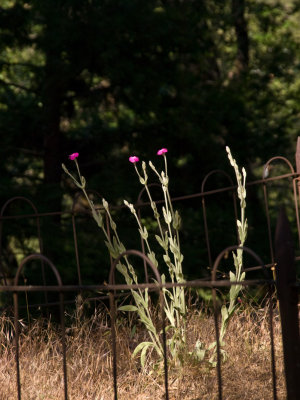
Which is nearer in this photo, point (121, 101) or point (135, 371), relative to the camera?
point (135, 371)

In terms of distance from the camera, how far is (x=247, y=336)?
388cm

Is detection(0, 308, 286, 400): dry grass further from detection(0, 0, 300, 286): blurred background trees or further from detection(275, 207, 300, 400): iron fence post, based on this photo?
detection(0, 0, 300, 286): blurred background trees

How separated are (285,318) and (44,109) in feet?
21.3

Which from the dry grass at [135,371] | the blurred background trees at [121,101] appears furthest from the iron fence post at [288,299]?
the blurred background trees at [121,101]

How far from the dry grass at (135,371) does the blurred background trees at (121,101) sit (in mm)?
3956

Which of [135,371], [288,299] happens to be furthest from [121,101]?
[288,299]

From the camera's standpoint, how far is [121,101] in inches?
340

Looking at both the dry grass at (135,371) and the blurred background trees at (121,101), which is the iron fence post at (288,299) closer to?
the dry grass at (135,371)

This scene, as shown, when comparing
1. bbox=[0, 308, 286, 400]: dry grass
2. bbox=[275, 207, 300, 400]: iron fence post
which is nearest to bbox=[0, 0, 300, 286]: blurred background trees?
bbox=[0, 308, 286, 400]: dry grass

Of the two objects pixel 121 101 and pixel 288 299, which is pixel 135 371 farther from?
pixel 121 101

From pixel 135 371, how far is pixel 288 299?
1522 mm

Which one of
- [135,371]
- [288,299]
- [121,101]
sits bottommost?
[135,371]

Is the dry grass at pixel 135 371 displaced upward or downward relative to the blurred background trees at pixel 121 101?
downward

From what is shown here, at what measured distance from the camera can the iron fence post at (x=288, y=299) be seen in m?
2.38
